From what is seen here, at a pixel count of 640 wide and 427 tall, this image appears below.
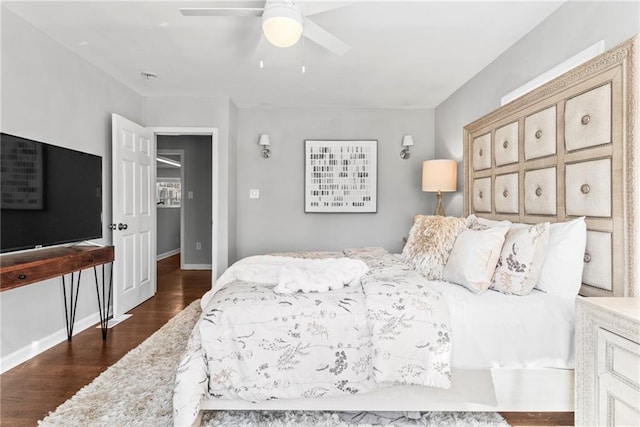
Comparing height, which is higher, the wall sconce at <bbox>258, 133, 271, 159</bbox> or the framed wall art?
the wall sconce at <bbox>258, 133, 271, 159</bbox>

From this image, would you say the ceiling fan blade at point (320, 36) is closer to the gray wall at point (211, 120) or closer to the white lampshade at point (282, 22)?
the white lampshade at point (282, 22)

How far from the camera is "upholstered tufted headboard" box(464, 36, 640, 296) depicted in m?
1.65

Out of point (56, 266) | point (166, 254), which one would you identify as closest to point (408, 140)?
point (56, 266)

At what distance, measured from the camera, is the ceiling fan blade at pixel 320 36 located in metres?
2.06

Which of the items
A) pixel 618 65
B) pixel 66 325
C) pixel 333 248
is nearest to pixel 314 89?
pixel 333 248

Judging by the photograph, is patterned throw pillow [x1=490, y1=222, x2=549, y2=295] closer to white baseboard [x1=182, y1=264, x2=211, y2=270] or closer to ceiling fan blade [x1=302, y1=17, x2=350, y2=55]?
ceiling fan blade [x1=302, y1=17, x2=350, y2=55]

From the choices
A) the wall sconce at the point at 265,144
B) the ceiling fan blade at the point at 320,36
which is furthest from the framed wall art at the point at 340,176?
the ceiling fan blade at the point at 320,36

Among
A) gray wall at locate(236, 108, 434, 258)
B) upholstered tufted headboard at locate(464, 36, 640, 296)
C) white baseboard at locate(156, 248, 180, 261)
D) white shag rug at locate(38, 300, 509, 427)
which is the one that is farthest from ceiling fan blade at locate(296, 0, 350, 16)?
white baseboard at locate(156, 248, 180, 261)

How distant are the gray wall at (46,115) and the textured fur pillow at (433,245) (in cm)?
279

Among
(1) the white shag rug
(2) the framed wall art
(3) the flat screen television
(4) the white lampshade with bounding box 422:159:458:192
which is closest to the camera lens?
(1) the white shag rug

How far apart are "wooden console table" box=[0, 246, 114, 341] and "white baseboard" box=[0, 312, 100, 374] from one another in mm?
86

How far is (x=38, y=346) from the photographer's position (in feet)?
8.47

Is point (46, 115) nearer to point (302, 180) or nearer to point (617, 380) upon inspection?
point (302, 180)

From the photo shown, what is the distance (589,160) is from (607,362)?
3.48 ft
